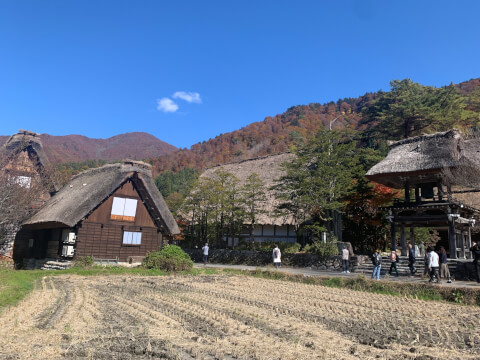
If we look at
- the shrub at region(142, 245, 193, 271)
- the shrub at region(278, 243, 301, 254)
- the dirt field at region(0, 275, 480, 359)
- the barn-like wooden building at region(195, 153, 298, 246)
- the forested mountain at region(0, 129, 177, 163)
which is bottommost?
the dirt field at region(0, 275, 480, 359)

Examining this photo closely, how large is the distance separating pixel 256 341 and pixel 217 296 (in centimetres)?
477

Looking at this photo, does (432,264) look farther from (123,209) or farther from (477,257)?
(123,209)

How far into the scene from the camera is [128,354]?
177 inches

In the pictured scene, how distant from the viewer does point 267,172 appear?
30969mm

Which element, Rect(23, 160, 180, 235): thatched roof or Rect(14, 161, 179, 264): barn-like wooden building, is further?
Rect(14, 161, 179, 264): barn-like wooden building

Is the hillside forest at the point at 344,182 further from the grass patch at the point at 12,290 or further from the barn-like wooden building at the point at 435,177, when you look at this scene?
the grass patch at the point at 12,290

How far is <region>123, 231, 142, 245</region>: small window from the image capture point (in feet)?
66.6

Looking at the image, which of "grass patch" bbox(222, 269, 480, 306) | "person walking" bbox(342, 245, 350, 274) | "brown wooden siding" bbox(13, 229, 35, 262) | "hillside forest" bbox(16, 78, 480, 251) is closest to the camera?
"grass patch" bbox(222, 269, 480, 306)

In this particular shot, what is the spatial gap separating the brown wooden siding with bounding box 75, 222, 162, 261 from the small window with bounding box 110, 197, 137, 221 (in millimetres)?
516

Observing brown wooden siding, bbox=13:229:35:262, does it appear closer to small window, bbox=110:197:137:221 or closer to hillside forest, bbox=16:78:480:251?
small window, bbox=110:197:137:221

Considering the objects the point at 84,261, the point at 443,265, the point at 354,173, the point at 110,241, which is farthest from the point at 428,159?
the point at 84,261

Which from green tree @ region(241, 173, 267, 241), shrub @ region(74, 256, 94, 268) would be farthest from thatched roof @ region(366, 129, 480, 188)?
shrub @ region(74, 256, 94, 268)

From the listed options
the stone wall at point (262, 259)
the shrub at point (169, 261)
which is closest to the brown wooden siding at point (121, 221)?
the shrub at point (169, 261)

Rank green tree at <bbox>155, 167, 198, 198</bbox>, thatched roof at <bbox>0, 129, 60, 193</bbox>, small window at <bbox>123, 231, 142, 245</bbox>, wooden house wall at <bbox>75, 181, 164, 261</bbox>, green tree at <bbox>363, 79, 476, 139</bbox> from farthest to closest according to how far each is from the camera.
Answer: green tree at <bbox>155, 167, 198, 198</bbox>, green tree at <bbox>363, 79, 476, 139</bbox>, thatched roof at <bbox>0, 129, 60, 193</bbox>, small window at <bbox>123, 231, 142, 245</bbox>, wooden house wall at <bbox>75, 181, 164, 261</bbox>
